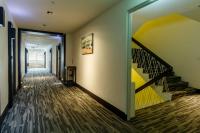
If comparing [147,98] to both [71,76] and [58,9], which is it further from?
[71,76]

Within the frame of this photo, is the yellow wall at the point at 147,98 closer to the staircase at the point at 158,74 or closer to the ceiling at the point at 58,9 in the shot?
the staircase at the point at 158,74

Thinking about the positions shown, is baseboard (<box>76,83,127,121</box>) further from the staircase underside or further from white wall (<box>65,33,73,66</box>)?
white wall (<box>65,33,73,66</box>)

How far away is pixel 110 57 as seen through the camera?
11.8 feet

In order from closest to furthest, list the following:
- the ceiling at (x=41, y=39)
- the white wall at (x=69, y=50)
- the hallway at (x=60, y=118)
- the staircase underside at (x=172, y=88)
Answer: the hallway at (x=60, y=118) → the staircase underside at (x=172, y=88) → the white wall at (x=69, y=50) → the ceiling at (x=41, y=39)

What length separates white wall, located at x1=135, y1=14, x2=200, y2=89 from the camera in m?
5.21

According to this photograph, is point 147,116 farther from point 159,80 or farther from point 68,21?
point 68,21

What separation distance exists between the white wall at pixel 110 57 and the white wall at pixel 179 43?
2998 millimetres

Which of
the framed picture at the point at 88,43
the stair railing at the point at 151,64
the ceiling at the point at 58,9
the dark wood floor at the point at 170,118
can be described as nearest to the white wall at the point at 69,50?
the framed picture at the point at 88,43

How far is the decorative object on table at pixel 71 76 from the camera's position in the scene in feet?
22.3

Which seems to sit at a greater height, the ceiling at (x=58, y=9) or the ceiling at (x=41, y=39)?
the ceiling at (x=41, y=39)

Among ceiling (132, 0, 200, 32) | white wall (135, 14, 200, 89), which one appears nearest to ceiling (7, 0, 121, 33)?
ceiling (132, 0, 200, 32)

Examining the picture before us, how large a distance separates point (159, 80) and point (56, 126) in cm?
382

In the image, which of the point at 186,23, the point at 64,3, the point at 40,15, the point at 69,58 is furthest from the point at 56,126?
the point at 186,23

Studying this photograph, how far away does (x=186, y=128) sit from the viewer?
265 cm
